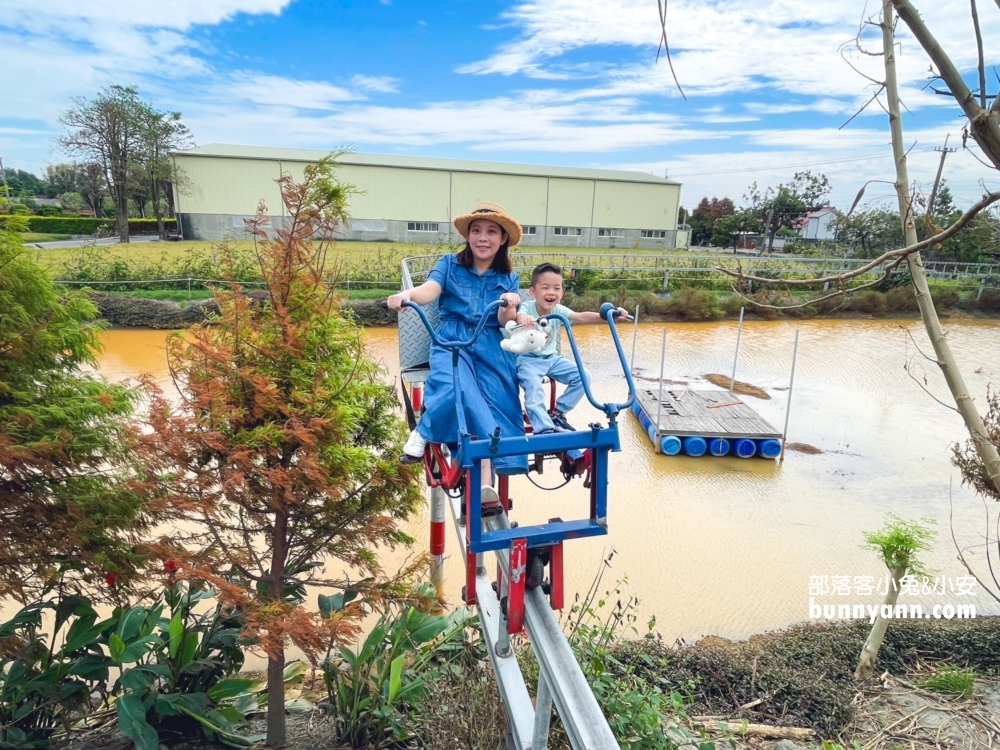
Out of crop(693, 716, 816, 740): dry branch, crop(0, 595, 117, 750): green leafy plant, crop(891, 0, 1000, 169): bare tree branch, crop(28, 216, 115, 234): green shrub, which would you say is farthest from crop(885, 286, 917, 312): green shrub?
crop(28, 216, 115, 234): green shrub

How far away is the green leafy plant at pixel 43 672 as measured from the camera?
7.72 feet

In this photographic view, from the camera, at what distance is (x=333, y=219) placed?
2.31 m

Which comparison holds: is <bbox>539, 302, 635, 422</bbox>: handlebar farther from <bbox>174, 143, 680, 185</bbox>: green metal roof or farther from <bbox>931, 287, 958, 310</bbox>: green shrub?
<bbox>174, 143, 680, 185</bbox>: green metal roof

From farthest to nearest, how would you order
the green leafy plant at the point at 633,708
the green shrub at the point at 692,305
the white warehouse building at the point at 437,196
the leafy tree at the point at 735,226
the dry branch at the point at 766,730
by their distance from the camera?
1. the leafy tree at the point at 735,226
2. the white warehouse building at the point at 437,196
3. the green shrub at the point at 692,305
4. the dry branch at the point at 766,730
5. the green leafy plant at the point at 633,708

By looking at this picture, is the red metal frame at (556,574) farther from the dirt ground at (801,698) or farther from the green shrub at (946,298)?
the green shrub at (946,298)

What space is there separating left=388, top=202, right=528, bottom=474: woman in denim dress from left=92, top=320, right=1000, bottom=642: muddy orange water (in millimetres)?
687

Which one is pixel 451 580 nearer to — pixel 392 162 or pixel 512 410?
pixel 512 410

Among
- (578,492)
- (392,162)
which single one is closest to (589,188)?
(392,162)

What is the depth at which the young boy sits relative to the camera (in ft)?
7.98

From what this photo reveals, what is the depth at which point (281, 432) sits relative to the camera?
2.16 metres

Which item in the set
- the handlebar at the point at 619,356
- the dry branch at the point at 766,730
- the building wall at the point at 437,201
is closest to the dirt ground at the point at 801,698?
the dry branch at the point at 766,730

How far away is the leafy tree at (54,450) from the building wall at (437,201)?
74.8 ft

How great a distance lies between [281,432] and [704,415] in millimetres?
7093

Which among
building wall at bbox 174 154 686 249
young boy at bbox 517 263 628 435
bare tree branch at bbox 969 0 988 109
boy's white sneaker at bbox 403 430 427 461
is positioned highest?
building wall at bbox 174 154 686 249
